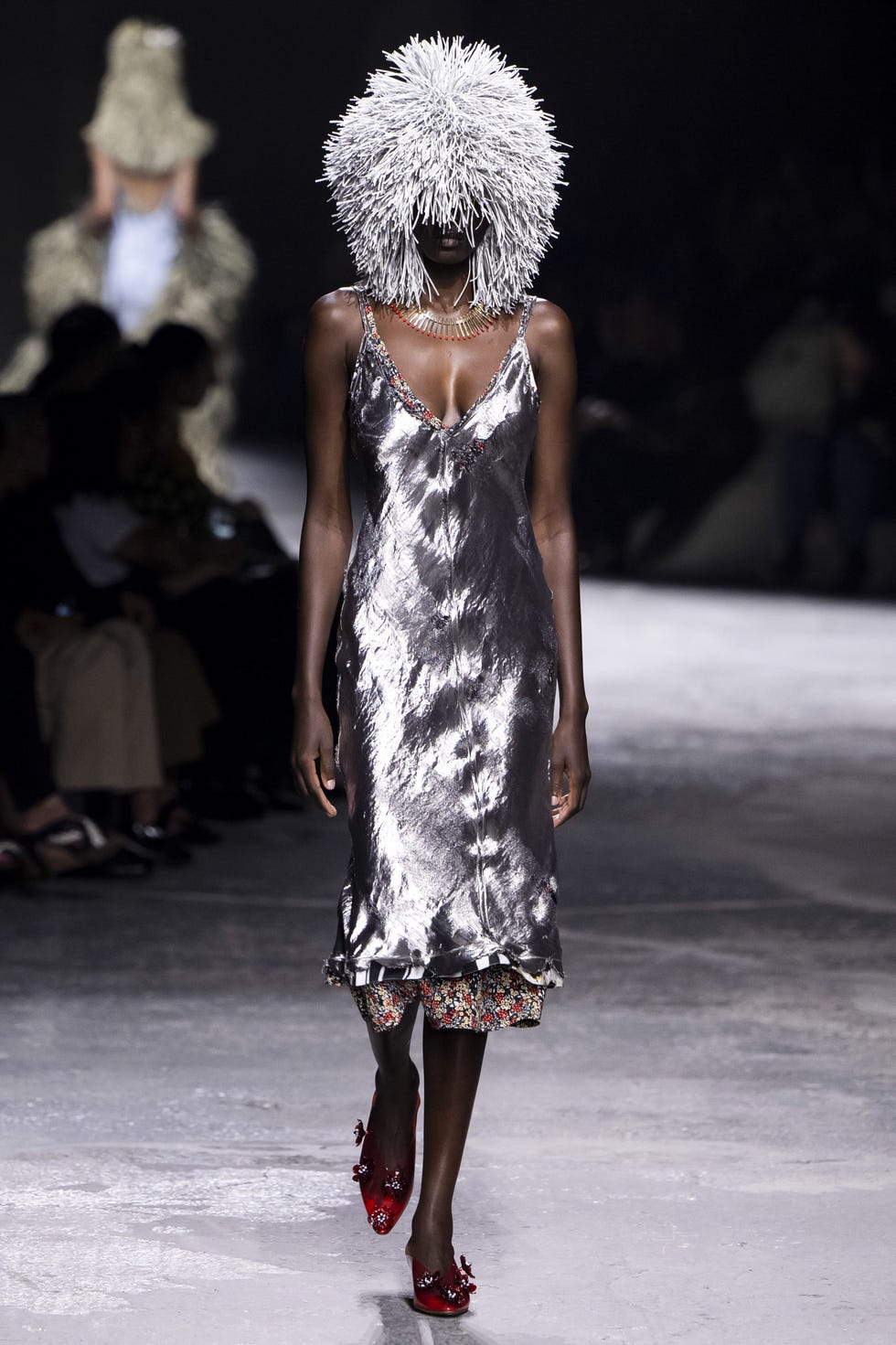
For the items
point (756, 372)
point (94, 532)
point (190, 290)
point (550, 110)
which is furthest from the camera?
point (550, 110)

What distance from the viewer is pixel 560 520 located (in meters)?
2.98

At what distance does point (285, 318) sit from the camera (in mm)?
16453

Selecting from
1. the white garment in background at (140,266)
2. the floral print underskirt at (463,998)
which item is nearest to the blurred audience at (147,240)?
the white garment in background at (140,266)

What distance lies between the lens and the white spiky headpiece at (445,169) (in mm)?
2879

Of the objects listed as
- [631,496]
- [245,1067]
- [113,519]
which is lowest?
[631,496]

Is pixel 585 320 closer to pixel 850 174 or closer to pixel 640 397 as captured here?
pixel 640 397

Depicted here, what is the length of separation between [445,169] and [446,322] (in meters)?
0.18

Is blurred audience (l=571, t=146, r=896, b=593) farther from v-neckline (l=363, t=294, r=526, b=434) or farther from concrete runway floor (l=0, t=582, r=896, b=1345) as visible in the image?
v-neckline (l=363, t=294, r=526, b=434)

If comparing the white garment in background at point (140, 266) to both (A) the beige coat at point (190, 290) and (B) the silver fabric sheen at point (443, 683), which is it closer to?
(A) the beige coat at point (190, 290)

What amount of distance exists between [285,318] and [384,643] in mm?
13773

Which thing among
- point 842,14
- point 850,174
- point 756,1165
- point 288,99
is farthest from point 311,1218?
point 288,99

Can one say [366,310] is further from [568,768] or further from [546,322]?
[568,768]

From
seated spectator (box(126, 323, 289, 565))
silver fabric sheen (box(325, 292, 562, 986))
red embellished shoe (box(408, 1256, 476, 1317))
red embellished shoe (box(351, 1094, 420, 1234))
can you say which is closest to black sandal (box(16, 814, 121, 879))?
seated spectator (box(126, 323, 289, 565))

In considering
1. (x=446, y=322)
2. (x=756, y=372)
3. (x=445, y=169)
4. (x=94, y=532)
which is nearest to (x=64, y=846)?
(x=94, y=532)
